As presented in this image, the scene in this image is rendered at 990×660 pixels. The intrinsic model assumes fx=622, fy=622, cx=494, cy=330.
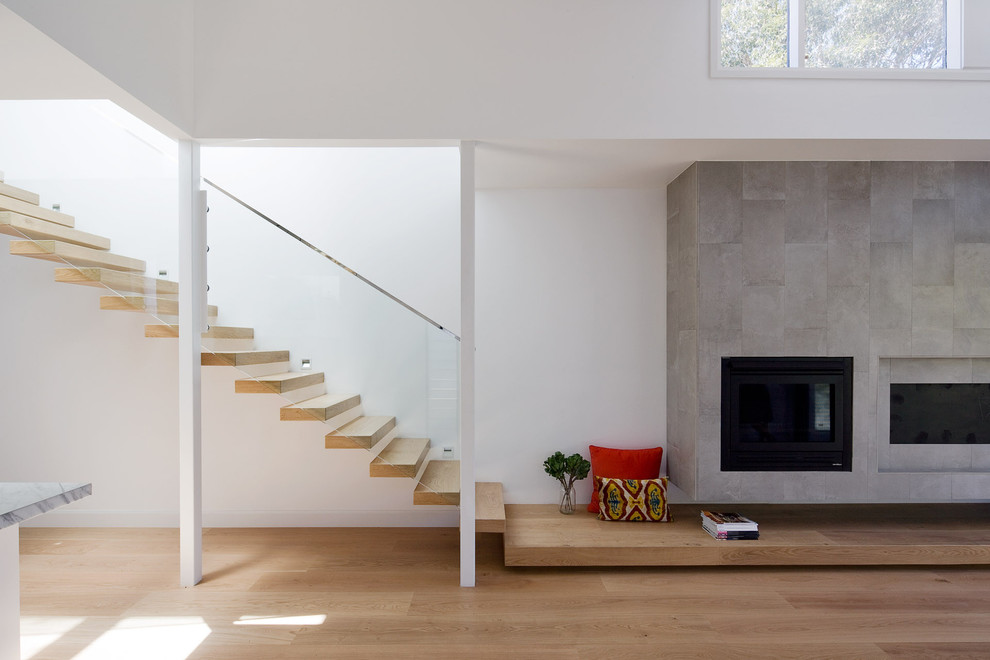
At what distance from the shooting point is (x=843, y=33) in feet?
11.4

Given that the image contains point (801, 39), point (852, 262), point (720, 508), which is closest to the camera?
point (801, 39)

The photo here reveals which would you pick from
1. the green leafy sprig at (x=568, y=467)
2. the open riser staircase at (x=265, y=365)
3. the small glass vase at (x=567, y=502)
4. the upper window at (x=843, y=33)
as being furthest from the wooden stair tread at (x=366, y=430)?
the upper window at (x=843, y=33)

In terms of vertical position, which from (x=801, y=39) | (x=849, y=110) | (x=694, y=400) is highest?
(x=801, y=39)

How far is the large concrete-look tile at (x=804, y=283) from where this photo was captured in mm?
3740

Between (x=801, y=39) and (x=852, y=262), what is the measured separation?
132 centimetres

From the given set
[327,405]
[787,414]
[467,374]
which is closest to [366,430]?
[327,405]

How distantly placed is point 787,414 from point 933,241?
4.45 feet

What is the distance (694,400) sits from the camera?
379 cm

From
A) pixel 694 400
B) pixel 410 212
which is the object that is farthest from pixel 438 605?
pixel 410 212

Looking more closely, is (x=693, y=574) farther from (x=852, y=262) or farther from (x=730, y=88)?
(x=730, y=88)

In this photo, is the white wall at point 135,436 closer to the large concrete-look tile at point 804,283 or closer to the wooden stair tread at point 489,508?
the wooden stair tread at point 489,508

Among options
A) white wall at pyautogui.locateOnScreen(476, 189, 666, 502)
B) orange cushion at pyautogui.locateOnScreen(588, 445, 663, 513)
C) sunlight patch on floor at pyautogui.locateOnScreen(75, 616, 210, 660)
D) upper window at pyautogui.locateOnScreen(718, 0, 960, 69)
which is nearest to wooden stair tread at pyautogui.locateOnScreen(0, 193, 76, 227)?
sunlight patch on floor at pyautogui.locateOnScreen(75, 616, 210, 660)

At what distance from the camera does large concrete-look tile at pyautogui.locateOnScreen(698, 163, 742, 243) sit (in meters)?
3.72

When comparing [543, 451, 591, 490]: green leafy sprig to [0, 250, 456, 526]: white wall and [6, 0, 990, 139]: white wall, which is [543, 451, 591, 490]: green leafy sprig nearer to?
[0, 250, 456, 526]: white wall
